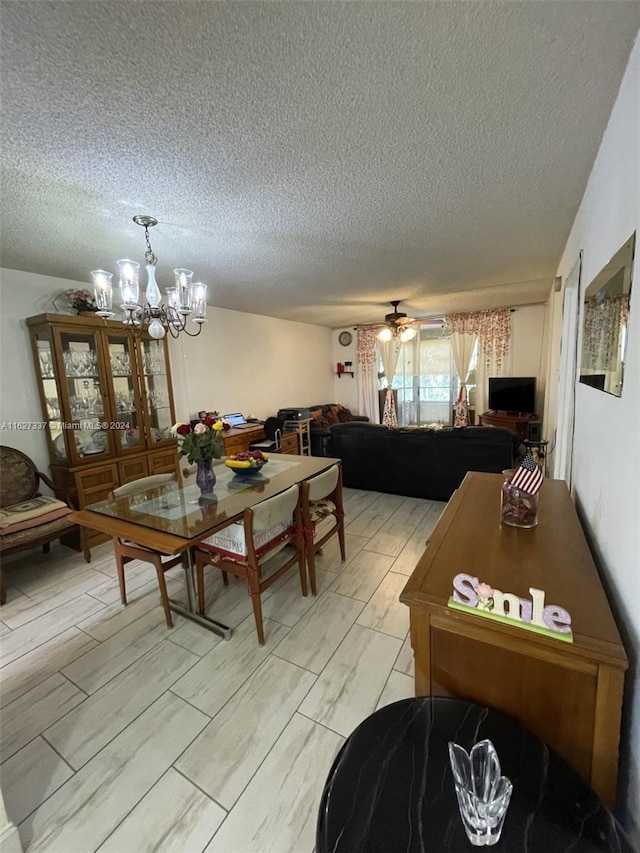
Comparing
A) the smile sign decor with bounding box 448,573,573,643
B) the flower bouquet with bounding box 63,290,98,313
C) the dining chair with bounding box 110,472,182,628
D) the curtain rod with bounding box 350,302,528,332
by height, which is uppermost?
the curtain rod with bounding box 350,302,528,332

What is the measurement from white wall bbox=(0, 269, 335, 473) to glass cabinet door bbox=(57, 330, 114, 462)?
305 mm

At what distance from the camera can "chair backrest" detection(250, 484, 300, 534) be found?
176cm

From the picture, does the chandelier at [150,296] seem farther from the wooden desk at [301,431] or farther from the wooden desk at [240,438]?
the wooden desk at [301,431]

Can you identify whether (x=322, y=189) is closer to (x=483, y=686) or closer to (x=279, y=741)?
(x=483, y=686)

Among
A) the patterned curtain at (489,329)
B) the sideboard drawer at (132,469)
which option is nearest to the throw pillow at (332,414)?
the patterned curtain at (489,329)

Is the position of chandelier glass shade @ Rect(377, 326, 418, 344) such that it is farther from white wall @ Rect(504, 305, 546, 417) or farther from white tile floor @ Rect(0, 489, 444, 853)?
white tile floor @ Rect(0, 489, 444, 853)

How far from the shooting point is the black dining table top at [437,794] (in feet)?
2.17

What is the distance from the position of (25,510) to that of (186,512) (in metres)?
1.67

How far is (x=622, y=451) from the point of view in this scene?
100 cm

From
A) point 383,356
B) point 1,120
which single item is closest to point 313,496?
point 1,120

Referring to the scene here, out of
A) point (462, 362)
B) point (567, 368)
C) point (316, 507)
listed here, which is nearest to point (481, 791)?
point (316, 507)

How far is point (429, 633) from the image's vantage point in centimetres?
102

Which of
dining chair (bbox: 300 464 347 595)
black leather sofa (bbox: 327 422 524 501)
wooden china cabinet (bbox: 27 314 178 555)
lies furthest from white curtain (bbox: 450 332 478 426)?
wooden china cabinet (bbox: 27 314 178 555)

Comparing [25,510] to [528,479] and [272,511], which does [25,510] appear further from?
[528,479]
